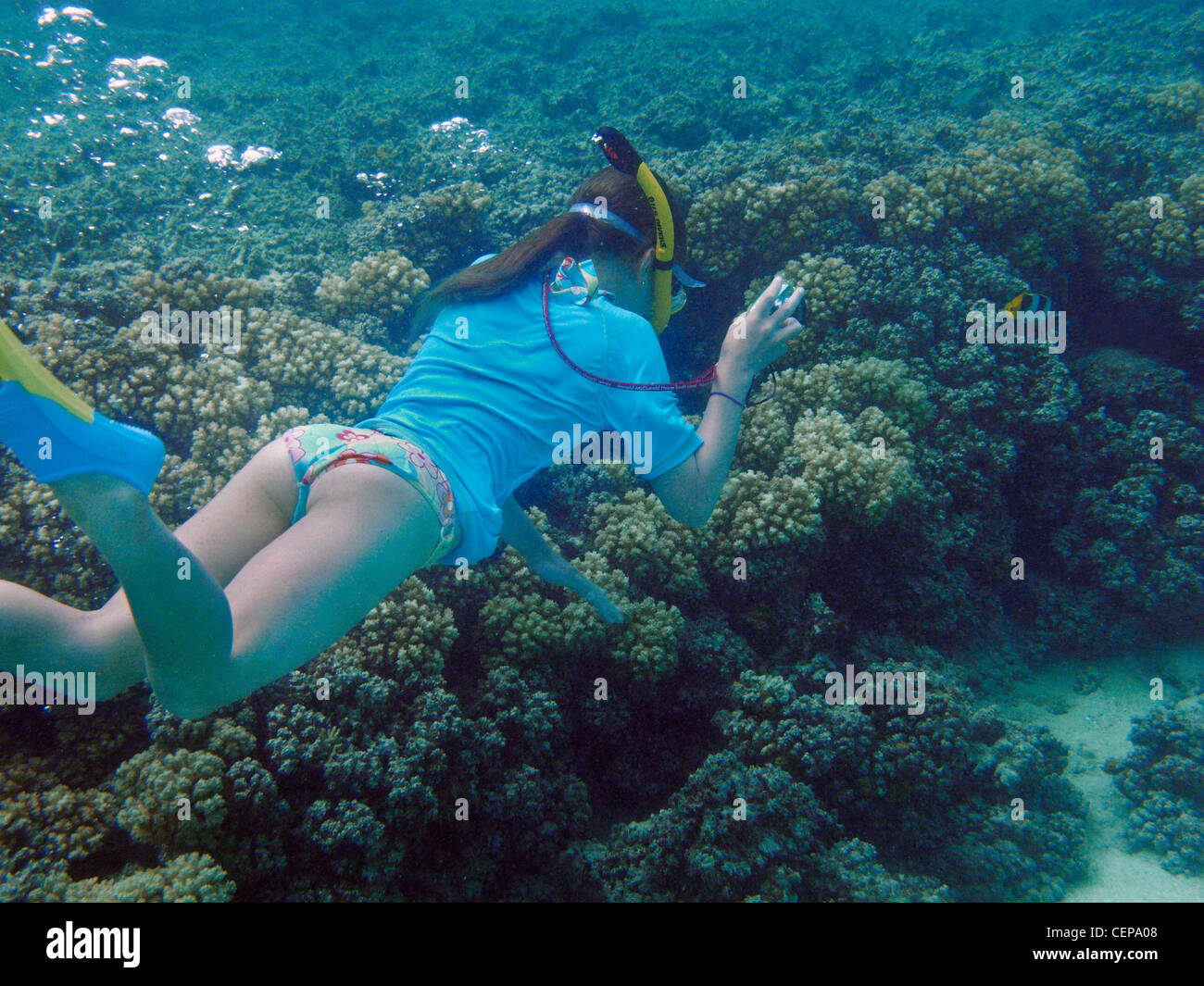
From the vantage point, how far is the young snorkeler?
136cm

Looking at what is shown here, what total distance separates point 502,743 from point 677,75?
11.4m

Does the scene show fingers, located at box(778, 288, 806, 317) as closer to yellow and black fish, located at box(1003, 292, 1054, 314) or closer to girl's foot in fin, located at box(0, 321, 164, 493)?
girl's foot in fin, located at box(0, 321, 164, 493)

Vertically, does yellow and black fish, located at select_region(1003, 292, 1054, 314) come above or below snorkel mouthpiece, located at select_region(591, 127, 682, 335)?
above

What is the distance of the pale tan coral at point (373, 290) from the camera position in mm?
5359

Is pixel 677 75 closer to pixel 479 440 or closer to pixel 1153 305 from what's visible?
pixel 1153 305

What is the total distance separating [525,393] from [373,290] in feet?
12.0

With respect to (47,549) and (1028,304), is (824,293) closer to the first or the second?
(1028,304)

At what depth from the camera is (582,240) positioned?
8.49 feet

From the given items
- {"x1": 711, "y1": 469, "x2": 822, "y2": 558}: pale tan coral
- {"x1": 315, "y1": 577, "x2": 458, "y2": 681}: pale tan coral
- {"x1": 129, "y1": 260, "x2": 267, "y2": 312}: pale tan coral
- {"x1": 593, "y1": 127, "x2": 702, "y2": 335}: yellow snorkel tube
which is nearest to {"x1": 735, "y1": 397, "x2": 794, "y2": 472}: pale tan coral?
{"x1": 711, "y1": 469, "x2": 822, "y2": 558}: pale tan coral

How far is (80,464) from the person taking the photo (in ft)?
4.39

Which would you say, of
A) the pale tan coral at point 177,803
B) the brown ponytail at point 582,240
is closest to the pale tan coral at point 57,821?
the pale tan coral at point 177,803

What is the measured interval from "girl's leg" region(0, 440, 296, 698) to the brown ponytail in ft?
3.55
